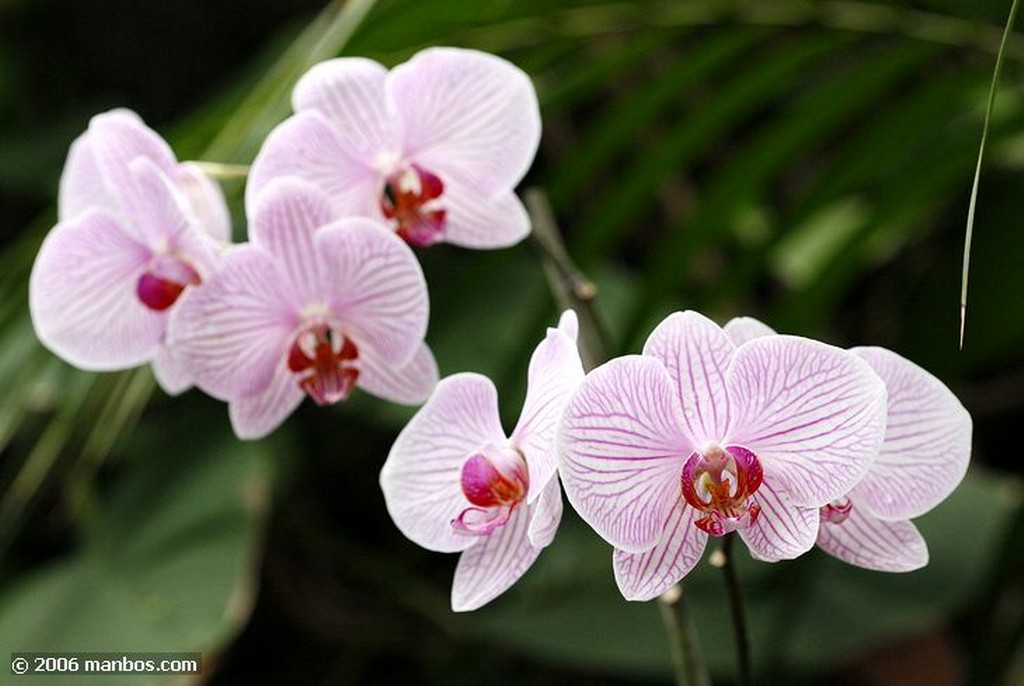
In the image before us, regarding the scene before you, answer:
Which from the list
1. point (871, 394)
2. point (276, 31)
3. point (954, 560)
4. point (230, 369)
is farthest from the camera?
point (276, 31)

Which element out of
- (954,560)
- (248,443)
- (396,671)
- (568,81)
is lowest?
(396,671)

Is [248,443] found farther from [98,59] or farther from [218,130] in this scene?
[98,59]

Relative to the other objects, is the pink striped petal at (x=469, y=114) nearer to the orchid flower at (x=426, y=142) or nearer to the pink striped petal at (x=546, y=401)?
the orchid flower at (x=426, y=142)

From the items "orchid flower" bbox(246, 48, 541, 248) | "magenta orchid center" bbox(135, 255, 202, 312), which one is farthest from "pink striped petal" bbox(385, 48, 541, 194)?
"magenta orchid center" bbox(135, 255, 202, 312)

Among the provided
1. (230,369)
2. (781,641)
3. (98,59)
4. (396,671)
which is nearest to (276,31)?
(98,59)

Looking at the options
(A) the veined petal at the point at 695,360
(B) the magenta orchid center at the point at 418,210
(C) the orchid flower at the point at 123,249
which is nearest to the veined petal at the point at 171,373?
(C) the orchid flower at the point at 123,249

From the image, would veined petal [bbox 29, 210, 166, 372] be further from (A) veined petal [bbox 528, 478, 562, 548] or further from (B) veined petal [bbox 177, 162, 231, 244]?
(A) veined petal [bbox 528, 478, 562, 548]

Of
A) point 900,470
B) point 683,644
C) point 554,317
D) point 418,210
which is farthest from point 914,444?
point 554,317

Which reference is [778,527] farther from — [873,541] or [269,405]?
[269,405]

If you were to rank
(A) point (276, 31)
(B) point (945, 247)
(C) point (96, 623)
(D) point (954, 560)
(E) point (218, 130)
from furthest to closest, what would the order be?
(A) point (276, 31) → (B) point (945, 247) → (D) point (954, 560) → (C) point (96, 623) → (E) point (218, 130)

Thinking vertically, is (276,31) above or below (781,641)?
above
